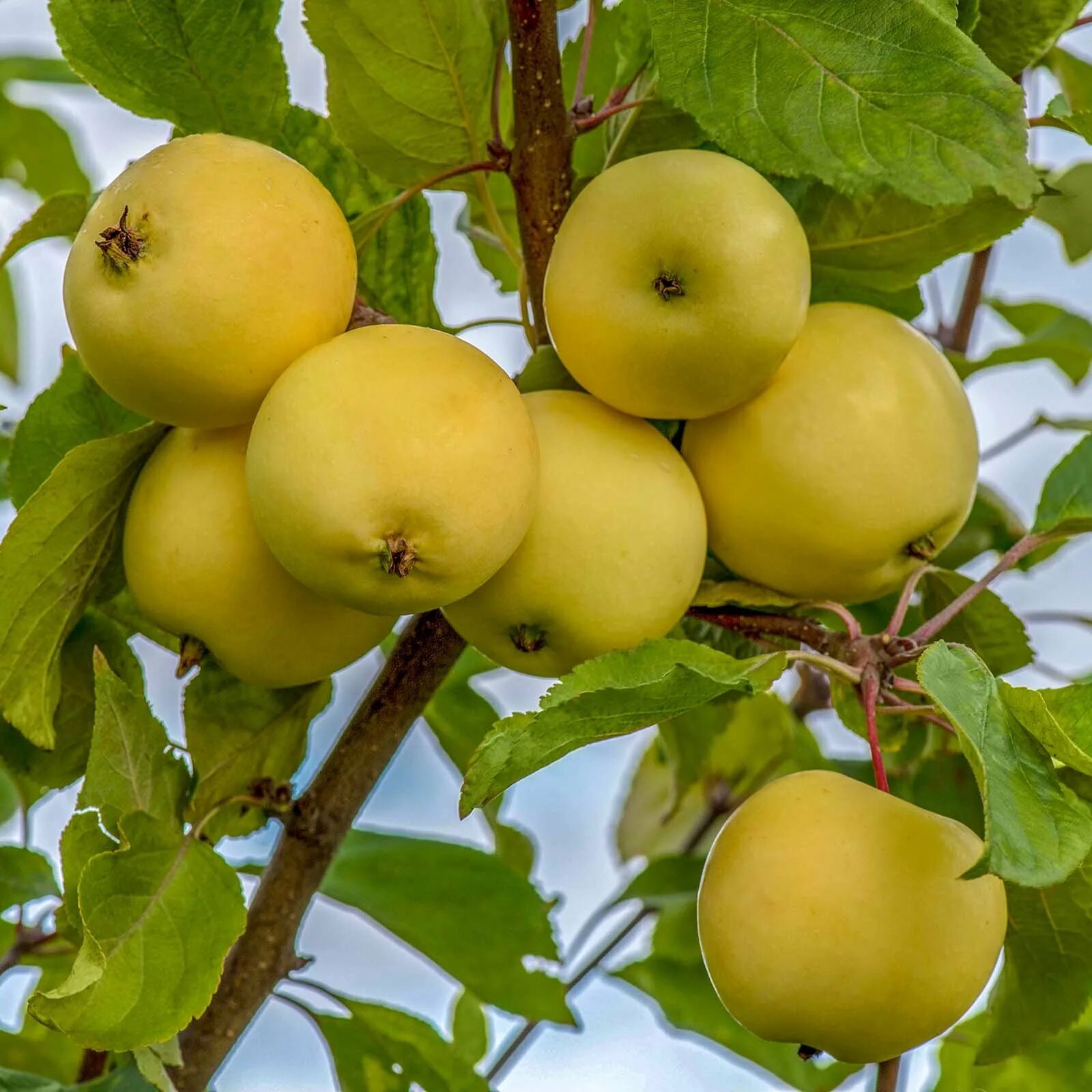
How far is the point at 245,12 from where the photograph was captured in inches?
30.4

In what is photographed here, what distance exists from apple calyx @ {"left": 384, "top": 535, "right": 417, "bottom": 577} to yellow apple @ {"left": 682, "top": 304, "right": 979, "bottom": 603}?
0.23 metres

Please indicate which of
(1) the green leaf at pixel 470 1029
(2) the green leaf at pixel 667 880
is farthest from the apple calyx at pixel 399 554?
(1) the green leaf at pixel 470 1029

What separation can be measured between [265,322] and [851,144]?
0.99ft

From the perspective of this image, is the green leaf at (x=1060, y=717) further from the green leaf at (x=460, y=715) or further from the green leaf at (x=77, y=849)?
the green leaf at (x=460, y=715)

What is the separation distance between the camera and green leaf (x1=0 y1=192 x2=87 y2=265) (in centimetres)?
81

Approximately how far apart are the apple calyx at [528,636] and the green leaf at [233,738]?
224 mm

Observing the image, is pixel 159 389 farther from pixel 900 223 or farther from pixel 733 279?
pixel 900 223

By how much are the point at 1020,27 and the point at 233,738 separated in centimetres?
66

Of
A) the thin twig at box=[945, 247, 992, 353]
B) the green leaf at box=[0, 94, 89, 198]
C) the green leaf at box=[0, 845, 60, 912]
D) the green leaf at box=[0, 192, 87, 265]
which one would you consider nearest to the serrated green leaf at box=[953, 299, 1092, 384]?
the thin twig at box=[945, 247, 992, 353]

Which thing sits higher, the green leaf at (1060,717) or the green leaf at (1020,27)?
the green leaf at (1020,27)

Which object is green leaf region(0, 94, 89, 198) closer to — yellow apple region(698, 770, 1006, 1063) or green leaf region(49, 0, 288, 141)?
green leaf region(49, 0, 288, 141)

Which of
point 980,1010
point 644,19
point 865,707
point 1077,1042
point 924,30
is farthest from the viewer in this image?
point 980,1010

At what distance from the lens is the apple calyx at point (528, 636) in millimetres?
713

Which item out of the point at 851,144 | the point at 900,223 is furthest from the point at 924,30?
the point at 900,223
